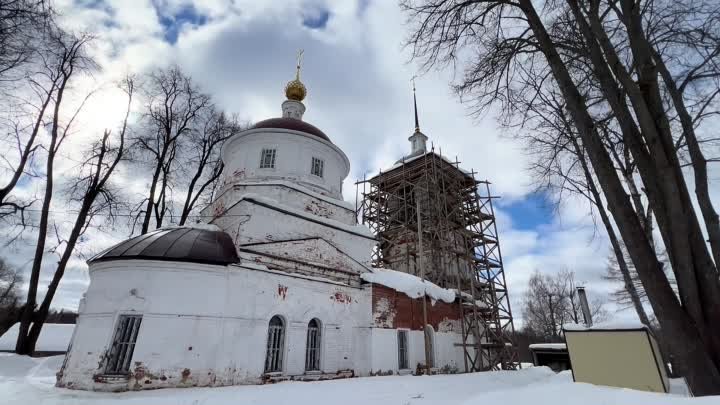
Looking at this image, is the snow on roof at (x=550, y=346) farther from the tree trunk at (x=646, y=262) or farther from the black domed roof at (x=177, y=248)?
the black domed roof at (x=177, y=248)

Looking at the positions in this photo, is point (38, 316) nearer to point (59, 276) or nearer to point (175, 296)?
point (59, 276)

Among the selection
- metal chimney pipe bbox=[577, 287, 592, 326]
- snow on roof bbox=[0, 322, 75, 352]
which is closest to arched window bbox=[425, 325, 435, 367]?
metal chimney pipe bbox=[577, 287, 592, 326]

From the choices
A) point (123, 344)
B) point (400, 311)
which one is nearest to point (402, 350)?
point (400, 311)

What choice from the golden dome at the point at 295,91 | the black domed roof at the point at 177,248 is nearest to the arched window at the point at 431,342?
the black domed roof at the point at 177,248

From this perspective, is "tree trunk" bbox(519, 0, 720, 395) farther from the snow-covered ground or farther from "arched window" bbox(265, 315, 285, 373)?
"arched window" bbox(265, 315, 285, 373)

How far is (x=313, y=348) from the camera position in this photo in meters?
10.1

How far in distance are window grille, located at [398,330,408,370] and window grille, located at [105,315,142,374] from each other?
315 inches

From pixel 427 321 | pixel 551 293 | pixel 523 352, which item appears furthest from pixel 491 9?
pixel 523 352

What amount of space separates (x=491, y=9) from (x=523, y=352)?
41296 mm

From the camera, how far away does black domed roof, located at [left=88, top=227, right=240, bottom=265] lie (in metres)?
8.52

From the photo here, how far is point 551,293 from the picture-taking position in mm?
31703

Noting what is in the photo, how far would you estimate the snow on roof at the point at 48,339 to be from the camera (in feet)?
63.5

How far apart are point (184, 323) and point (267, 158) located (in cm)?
696

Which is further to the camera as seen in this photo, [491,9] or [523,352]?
[523,352]
